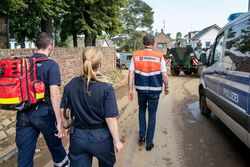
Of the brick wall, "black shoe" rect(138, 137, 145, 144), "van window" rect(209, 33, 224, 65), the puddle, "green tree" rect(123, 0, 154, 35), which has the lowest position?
the puddle

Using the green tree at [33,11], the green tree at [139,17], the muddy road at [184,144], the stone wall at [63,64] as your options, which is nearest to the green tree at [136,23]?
the green tree at [139,17]

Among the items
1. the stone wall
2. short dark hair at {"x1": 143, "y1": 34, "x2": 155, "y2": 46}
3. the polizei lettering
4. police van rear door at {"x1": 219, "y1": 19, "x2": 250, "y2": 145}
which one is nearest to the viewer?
police van rear door at {"x1": 219, "y1": 19, "x2": 250, "y2": 145}

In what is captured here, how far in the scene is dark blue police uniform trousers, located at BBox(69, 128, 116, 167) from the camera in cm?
294

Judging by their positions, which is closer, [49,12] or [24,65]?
[24,65]

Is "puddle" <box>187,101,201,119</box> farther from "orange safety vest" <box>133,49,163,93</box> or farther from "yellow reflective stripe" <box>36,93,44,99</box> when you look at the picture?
"yellow reflective stripe" <box>36,93,44,99</box>

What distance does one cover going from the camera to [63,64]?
41.8 ft

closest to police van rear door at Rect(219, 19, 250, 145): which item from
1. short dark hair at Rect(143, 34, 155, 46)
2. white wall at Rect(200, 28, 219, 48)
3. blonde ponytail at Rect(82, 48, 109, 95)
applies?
short dark hair at Rect(143, 34, 155, 46)

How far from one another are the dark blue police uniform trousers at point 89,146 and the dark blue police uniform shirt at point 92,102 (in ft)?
0.33

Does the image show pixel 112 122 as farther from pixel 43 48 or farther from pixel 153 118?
pixel 153 118

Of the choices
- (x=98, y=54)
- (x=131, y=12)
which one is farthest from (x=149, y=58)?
(x=131, y=12)

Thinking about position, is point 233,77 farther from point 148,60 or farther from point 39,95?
point 39,95

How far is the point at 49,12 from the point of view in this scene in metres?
12.9

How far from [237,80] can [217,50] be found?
203 centimetres

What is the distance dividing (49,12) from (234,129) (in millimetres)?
9883
